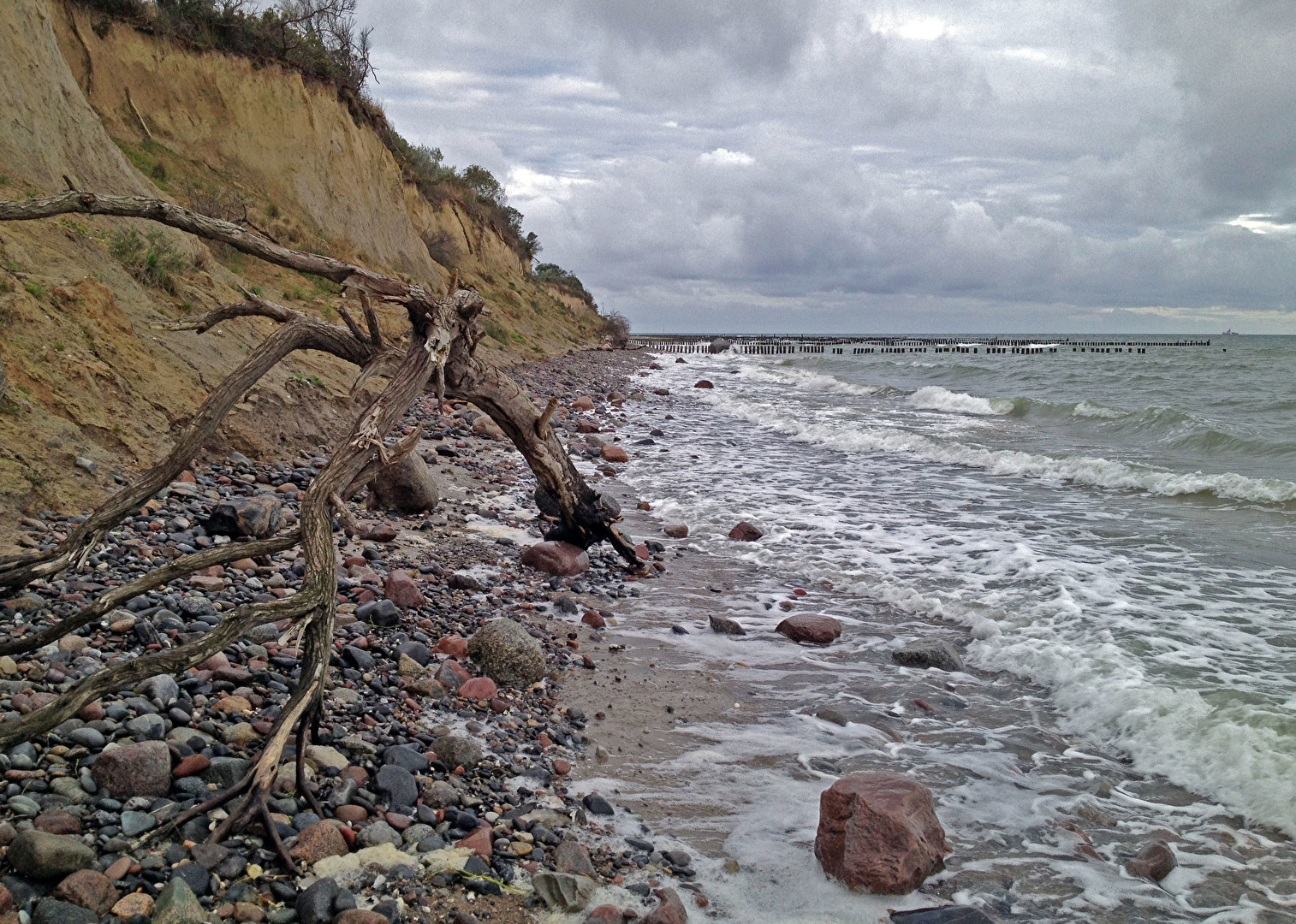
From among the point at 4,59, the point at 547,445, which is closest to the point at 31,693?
the point at 547,445

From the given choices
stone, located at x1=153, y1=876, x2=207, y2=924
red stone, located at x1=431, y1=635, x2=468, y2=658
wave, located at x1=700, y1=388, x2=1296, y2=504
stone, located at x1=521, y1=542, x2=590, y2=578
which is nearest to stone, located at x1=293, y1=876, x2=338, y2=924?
stone, located at x1=153, y1=876, x2=207, y2=924

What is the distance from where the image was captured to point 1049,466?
1379 centimetres

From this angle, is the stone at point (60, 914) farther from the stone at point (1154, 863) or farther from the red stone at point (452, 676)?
the stone at point (1154, 863)

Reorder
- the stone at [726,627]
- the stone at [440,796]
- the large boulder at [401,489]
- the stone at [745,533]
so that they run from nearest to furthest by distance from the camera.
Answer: the stone at [440,796] → the stone at [726,627] → the large boulder at [401,489] → the stone at [745,533]

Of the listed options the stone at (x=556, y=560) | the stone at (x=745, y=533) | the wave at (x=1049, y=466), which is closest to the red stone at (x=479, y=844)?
the stone at (x=556, y=560)

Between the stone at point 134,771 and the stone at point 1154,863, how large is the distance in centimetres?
420

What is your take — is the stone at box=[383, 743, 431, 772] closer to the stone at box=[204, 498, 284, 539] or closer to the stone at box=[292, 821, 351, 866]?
the stone at box=[292, 821, 351, 866]

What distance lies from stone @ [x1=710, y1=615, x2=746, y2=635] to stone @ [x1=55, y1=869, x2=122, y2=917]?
4.54 m

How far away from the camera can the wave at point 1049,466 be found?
11.5m

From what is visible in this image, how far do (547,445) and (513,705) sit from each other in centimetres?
296

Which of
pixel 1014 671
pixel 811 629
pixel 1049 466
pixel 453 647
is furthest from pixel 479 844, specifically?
pixel 1049 466

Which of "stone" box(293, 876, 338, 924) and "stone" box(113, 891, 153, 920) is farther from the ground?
"stone" box(113, 891, 153, 920)

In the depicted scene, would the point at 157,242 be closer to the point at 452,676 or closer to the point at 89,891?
the point at 452,676

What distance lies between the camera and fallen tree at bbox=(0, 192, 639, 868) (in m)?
3.12
